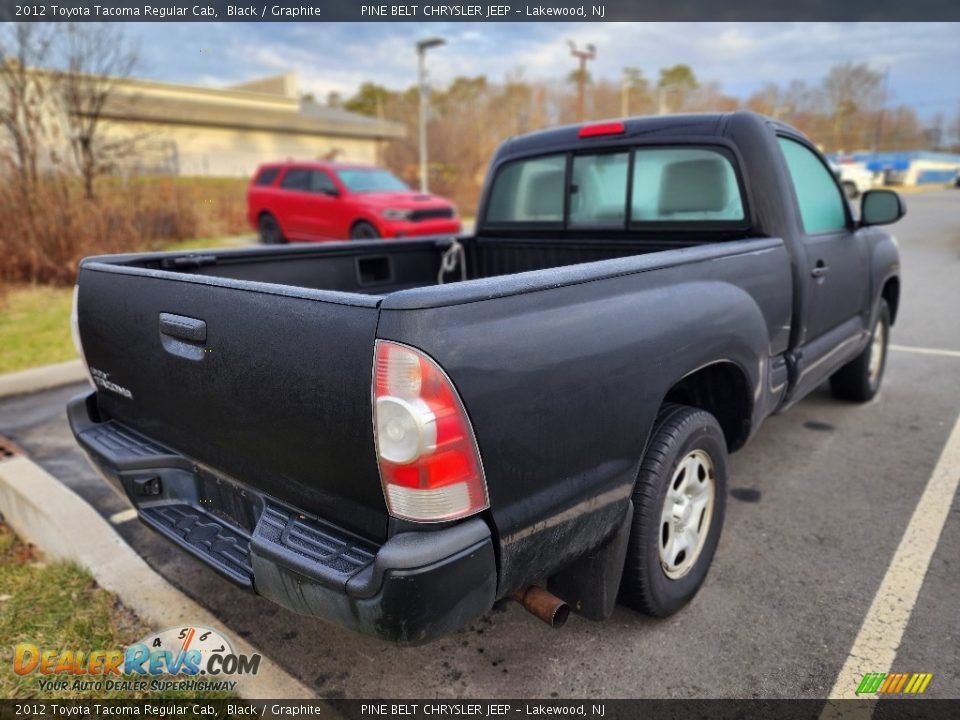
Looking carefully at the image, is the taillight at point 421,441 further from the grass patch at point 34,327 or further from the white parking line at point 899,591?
the grass patch at point 34,327

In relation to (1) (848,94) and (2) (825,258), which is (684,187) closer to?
(2) (825,258)

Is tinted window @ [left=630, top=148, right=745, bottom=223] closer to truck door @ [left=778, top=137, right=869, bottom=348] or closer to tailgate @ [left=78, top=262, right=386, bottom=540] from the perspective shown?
truck door @ [left=778, top=137, right=869, bottom=348]

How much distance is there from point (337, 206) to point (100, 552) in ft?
32.9

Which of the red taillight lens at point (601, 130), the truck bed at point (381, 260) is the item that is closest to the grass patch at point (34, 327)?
the truck bed at point (381, 260)

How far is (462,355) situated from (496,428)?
0.21m

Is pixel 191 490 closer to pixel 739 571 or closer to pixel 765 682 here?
pixel 765 682

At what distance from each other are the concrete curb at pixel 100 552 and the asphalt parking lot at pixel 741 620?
11 centimetres

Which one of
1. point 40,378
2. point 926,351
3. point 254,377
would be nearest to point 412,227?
point 40,378

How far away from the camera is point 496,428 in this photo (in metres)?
1.65

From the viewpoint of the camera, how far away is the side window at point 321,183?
12.4m

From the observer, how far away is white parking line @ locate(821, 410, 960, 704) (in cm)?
225

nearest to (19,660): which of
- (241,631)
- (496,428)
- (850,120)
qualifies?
(241,631)

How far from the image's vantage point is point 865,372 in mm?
4758

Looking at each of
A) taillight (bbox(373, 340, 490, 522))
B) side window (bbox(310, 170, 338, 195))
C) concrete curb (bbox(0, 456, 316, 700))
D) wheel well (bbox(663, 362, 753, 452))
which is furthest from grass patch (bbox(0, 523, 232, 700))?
side window (bbox(310, 170, 338, 195))
